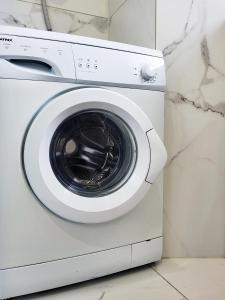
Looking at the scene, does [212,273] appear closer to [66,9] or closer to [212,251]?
[212,251]

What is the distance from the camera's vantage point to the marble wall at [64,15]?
4.20 feet

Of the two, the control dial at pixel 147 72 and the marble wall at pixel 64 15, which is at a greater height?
the marble wall at pixel 64 15

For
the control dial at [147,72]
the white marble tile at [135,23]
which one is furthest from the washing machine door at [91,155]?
the white marble tile at [135,23]

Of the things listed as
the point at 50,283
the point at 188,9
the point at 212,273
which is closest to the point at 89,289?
the point at 50,283

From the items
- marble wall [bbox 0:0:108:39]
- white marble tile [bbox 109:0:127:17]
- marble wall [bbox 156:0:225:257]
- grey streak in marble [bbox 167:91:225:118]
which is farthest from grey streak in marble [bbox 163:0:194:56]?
marble wall [bbox 0:0:108:39]

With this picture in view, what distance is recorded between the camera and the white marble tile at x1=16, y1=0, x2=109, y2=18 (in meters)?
1.36

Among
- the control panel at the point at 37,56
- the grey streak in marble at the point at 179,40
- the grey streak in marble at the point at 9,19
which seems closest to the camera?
the control panel at the point at 37,56

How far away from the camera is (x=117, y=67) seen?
0.83 meters

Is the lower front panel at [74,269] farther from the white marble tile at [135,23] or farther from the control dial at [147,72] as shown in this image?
the white marble tile at [135,23]

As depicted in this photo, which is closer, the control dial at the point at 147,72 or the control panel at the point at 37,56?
the control panel at the point at 37,56

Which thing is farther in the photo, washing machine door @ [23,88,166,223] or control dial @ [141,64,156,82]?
control dial @ [141,64,156,82]

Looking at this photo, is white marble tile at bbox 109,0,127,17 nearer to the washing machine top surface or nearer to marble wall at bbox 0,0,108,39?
marble wall at bbox 0,0,108,39

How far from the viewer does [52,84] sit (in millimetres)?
739

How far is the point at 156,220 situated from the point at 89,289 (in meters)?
0.31
